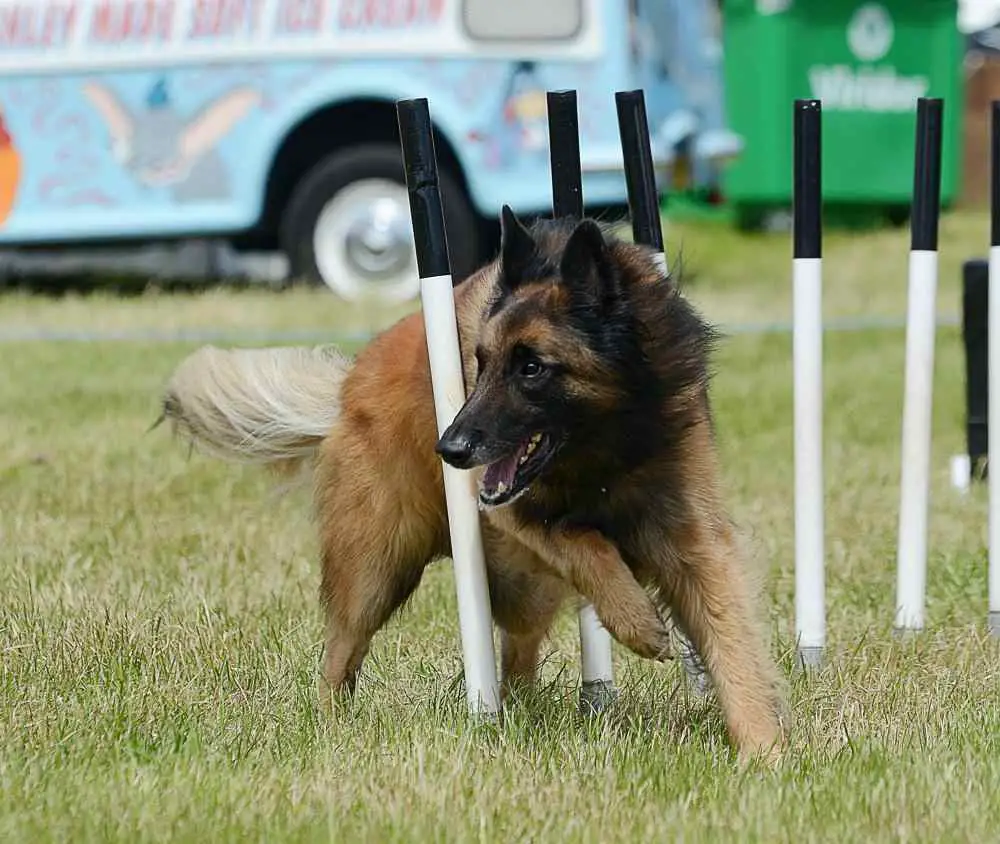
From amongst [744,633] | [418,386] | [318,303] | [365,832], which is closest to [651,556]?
[744,633]

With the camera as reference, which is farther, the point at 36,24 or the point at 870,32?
the point at 870,32

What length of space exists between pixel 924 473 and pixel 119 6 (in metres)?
9.27

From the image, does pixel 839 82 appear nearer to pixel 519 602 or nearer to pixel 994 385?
pixel 994 385

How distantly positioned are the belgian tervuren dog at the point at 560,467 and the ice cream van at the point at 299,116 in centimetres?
801

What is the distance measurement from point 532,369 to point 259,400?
4.22ft

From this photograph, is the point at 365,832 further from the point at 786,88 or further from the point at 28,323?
the point at 786,88

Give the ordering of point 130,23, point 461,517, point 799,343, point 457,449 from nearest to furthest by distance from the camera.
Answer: point 457,449 < point 461,517 < point 799,343 < point 130,23

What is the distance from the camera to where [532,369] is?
3.87m

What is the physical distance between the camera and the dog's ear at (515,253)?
4.01m

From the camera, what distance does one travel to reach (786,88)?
55.9 ft

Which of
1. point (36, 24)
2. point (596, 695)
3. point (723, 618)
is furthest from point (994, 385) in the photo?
point (36, 24)

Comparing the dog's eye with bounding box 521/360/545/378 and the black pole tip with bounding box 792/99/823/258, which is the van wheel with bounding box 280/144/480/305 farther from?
the dog's eye with bounding box 521/360/545/378

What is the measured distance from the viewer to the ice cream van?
41.3 ft

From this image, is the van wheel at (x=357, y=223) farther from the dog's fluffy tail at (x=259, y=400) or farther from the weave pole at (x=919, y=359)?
the weave pole at (x=919, y=359)
